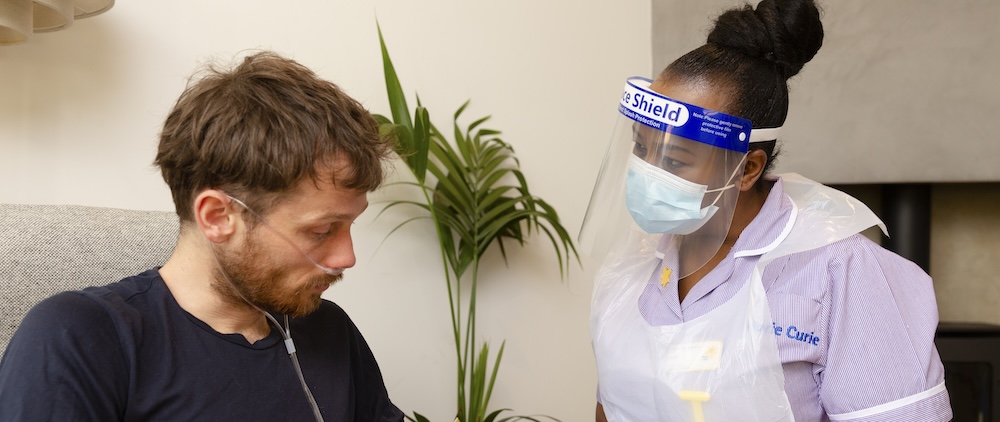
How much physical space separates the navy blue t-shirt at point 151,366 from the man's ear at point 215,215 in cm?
12

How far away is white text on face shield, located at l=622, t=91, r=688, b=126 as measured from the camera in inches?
49.9

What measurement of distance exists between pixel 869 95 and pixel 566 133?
95 centimetres

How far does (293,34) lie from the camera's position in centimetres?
224

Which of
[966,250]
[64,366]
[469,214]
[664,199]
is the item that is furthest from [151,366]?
[966,250]

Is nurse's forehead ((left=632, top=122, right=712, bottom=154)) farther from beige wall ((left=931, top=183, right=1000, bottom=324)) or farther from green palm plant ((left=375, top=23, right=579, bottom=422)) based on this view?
beige wall ((left=931, top=183, right=1000, bottom=324))

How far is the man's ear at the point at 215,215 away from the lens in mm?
1109

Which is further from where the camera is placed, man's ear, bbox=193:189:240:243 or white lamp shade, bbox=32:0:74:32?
white lamp shade, bbox=32:0:74:32

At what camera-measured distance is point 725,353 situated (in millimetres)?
1296

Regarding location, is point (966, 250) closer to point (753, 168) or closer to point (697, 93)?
point (753, 168)

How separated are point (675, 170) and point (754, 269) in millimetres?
195

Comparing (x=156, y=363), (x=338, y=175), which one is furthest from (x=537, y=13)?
(x=156, y=363)

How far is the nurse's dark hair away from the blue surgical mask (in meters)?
0.12

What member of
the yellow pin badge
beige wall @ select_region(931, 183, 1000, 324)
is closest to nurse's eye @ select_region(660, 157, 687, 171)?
the yellow pin badge

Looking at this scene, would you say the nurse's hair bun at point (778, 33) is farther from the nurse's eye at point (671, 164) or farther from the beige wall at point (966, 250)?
the beige wall at point (966, 250)
